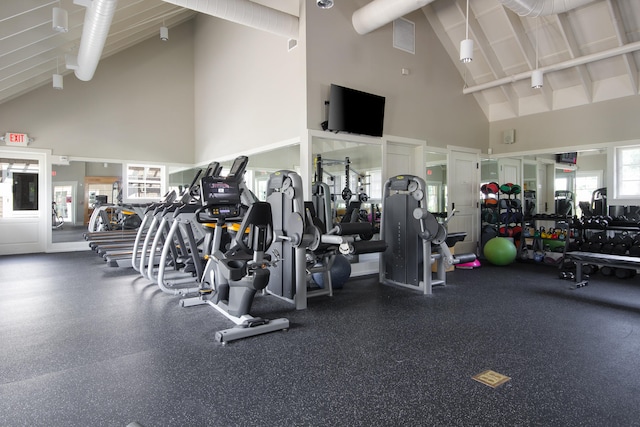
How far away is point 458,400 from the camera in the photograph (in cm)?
220

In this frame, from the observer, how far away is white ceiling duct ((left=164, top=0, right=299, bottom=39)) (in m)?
4.72

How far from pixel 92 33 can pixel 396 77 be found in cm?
445

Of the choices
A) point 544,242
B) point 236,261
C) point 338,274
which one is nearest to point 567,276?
point 544,242

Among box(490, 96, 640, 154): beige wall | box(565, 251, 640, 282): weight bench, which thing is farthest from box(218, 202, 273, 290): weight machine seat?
box(490, 96, 640, 154): beige wall

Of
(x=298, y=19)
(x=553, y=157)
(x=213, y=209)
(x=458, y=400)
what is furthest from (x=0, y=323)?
(x=553, y=157)

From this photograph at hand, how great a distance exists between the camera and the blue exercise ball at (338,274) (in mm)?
4844

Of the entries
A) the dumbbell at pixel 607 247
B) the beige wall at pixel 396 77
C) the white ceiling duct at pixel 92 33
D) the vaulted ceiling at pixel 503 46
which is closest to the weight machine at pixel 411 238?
the beige wall at pixel 396 77

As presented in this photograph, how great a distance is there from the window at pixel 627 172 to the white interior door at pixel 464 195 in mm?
2263

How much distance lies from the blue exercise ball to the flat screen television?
1853 millimetres

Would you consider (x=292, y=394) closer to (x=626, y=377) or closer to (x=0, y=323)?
(x=626, y=377)

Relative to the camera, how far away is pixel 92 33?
5.07m

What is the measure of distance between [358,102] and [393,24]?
1749 mm

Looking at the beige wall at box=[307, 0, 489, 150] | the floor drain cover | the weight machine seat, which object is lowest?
the floor drain cover

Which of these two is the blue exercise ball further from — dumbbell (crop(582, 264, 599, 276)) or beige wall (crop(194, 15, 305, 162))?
dumbbell (crop(582, 264, 599, 276))
